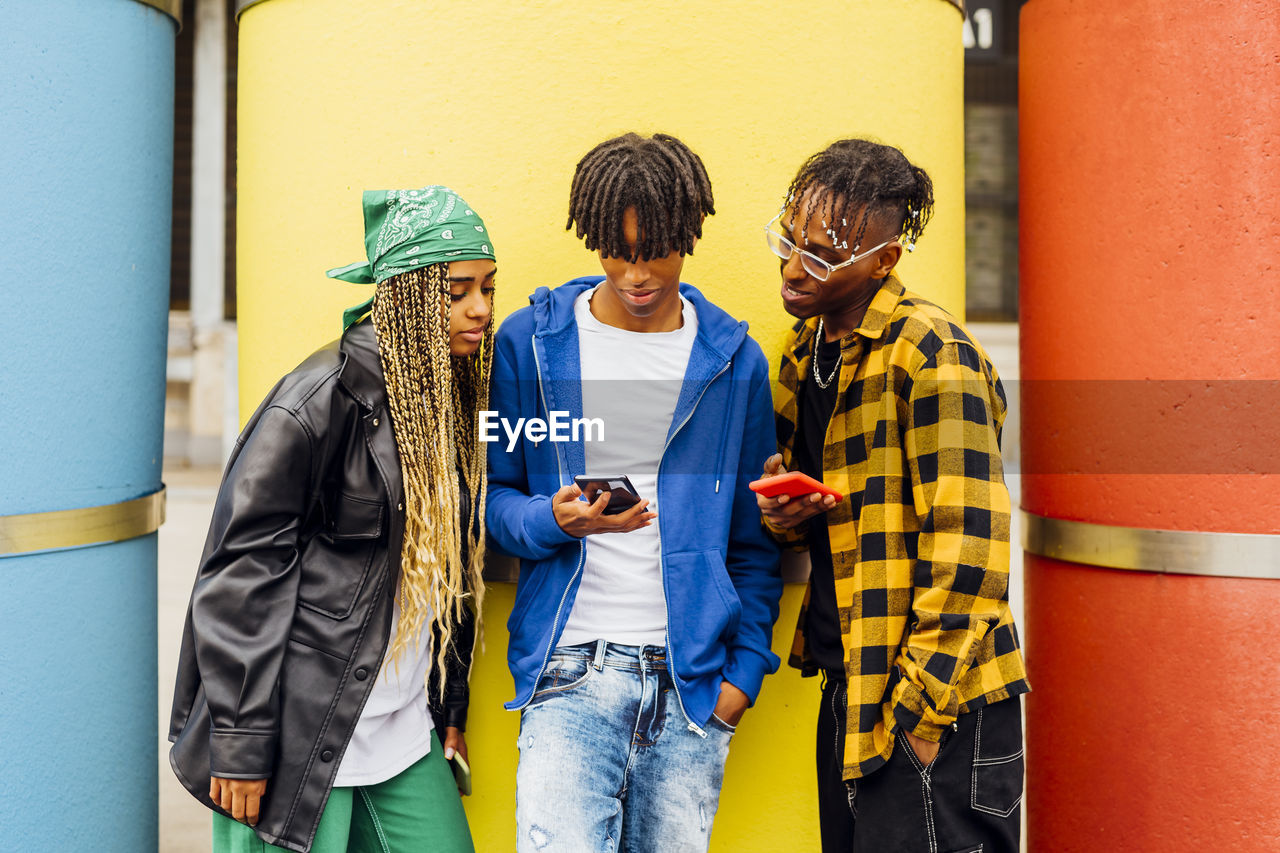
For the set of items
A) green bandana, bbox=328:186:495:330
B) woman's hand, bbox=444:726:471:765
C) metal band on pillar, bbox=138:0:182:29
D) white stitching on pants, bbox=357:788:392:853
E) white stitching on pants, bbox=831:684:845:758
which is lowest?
white stitching on pants, bbox=357:788:392:853

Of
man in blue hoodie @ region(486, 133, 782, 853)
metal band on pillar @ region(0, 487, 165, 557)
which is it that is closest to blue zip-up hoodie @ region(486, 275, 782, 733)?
man in blue hoodie @ region(486, 133, 782, 853)

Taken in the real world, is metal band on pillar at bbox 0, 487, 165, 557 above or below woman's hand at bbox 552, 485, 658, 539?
below

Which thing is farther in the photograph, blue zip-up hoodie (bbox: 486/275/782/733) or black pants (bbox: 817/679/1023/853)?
blue zip-up hoodie (bbox: 486/275/782/733)

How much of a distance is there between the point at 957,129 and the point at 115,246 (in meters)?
2.55

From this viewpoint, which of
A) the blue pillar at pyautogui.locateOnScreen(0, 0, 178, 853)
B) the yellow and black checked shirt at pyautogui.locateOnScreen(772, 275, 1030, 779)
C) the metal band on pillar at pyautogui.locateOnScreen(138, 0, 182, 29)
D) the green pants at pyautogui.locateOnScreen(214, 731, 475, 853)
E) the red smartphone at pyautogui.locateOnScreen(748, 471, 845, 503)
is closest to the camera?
the yellow and black checked shirt at pyautogui.locateOnScreen(772, 275, 1030, 779)

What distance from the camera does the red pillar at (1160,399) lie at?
2.90m

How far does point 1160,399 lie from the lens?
3021 mm

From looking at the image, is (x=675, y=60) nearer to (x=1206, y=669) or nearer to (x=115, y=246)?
(x=115, y=246)

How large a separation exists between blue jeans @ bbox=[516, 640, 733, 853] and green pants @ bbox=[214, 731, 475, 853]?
19 cm

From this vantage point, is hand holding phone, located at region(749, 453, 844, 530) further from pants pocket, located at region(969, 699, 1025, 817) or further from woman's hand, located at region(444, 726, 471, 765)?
woman's hand, located at region(444, 726, 471, 765)

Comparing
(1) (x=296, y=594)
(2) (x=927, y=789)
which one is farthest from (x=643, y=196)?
(2) (x=927, y=789)

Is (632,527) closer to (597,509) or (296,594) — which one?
(597,509)

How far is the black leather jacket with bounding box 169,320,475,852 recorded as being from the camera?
236 cm

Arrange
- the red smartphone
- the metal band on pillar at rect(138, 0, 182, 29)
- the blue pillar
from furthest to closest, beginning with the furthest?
the metal band on pillar at rect(138, 0, 182, 29) → the blue pillar → the red smartphone
